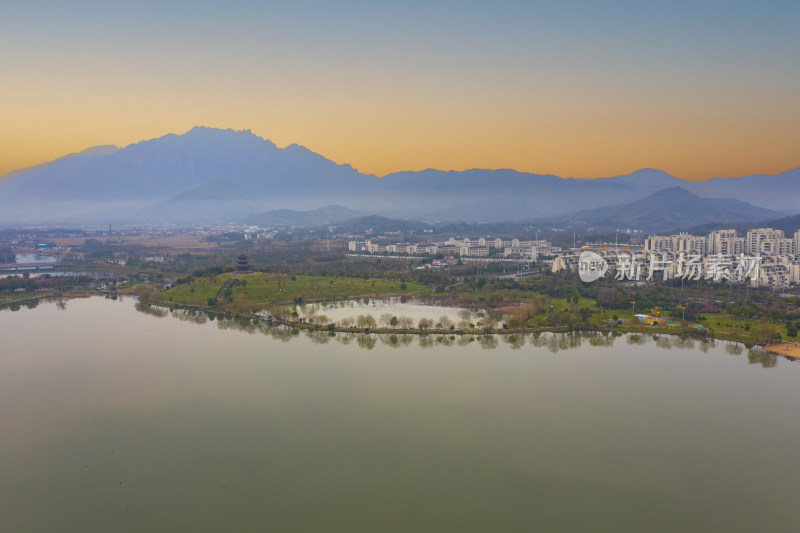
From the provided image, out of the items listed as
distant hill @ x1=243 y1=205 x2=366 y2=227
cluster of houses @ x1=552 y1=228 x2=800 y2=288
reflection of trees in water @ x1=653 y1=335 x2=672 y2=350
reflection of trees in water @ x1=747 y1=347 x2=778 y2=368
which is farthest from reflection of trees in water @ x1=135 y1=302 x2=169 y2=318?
distant hill @ x1=243 y1=205 x2=366 y2=227

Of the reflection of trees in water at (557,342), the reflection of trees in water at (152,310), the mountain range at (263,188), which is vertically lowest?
the reflection of trees in water at (557,342)

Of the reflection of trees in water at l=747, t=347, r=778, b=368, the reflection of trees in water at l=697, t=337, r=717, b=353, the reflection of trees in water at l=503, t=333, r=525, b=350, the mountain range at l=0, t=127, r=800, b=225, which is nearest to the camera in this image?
the reflection of trees in water at l=747, t=347, r=778, b=368

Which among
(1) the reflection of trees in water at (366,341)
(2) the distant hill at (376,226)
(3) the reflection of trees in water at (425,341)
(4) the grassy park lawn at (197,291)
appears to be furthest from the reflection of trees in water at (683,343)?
(2) the distant hill at (376,226)

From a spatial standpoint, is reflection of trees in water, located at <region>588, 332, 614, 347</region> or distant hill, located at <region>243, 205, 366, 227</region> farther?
distant hill, located at <region>243, 205, 366, 227</region>

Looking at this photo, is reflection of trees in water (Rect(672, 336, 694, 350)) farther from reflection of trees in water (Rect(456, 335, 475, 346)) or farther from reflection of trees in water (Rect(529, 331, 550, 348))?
reflection of trees in water (Rect(456, 335, 475, 346))

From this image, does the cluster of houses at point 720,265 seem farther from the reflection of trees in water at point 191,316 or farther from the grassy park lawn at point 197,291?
the reflection of trees in water at point 191,316

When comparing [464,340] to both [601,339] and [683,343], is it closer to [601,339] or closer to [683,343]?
[601,339]

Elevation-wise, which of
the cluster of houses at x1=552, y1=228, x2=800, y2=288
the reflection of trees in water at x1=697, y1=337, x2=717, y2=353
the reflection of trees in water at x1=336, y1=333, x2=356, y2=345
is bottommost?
the reflection of trees in water at x1=697, y1=337, x2=717, y2=353
